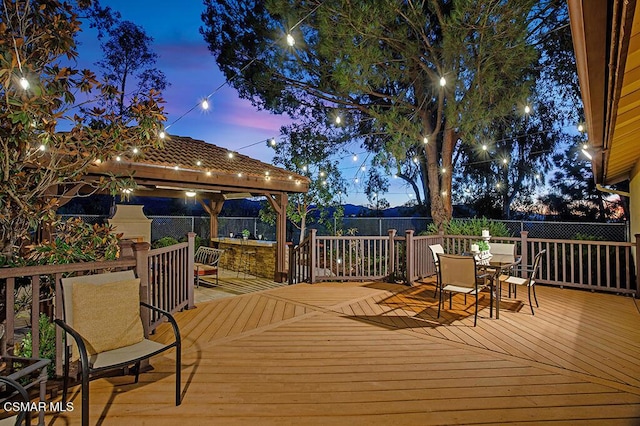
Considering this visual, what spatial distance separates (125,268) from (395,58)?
8.13 meters

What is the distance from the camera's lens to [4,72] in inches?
86.0

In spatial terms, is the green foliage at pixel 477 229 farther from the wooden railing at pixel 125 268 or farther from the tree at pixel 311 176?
the wooden railing at pixel 125 268

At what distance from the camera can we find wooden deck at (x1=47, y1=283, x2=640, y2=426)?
7.27 ft

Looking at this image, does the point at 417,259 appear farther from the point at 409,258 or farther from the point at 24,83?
the point at 24,83

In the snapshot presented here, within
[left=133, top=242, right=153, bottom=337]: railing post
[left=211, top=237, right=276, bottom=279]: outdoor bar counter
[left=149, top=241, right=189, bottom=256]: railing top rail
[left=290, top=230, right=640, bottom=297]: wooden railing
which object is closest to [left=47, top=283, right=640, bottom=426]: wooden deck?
[left=133, top=242, right=153, bottom=337]: railing post

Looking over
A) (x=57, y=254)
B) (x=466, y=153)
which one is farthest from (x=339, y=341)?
(x=466, y=153)

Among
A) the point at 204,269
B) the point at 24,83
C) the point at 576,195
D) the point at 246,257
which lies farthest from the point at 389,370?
the point at 576,195

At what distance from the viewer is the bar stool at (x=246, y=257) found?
886 centimetres

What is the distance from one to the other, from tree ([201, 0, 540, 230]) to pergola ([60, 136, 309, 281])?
2083mm

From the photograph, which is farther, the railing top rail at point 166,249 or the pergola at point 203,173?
Result: the pergola at point 203,173

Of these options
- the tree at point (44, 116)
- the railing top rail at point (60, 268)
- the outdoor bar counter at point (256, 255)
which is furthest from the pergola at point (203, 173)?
the railing top rail at point (60, 268)

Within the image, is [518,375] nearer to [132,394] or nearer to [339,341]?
[339,341]

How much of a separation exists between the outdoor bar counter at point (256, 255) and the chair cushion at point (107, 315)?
18.7 feet

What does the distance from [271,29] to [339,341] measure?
861 centimetres
